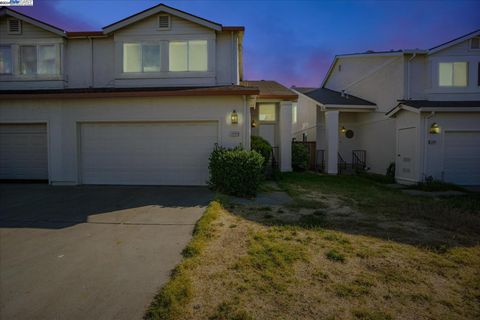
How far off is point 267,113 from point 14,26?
11730 millimetres

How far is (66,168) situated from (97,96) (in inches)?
116

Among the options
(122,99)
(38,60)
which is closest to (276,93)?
(122,99)

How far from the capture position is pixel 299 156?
14086mm

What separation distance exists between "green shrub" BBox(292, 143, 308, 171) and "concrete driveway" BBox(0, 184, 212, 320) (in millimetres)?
7745

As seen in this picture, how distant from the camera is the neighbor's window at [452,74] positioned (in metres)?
11.8

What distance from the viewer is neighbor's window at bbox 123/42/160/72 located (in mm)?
10172

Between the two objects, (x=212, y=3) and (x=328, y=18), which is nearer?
(x=212, y=3)

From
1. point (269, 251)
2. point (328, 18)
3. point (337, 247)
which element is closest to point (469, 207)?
point (337, 247)

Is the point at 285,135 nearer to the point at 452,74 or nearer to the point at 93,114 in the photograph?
the point at 452,74

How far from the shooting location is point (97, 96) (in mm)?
8984

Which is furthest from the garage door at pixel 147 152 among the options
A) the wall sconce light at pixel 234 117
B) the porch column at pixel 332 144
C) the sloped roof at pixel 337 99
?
→ the sloped roof at pixel 337 99

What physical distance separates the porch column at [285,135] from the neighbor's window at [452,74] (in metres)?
6.90

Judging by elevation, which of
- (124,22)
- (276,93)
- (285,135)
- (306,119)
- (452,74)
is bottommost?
(285,135)

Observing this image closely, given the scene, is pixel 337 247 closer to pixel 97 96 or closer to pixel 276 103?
pixel 97 96
